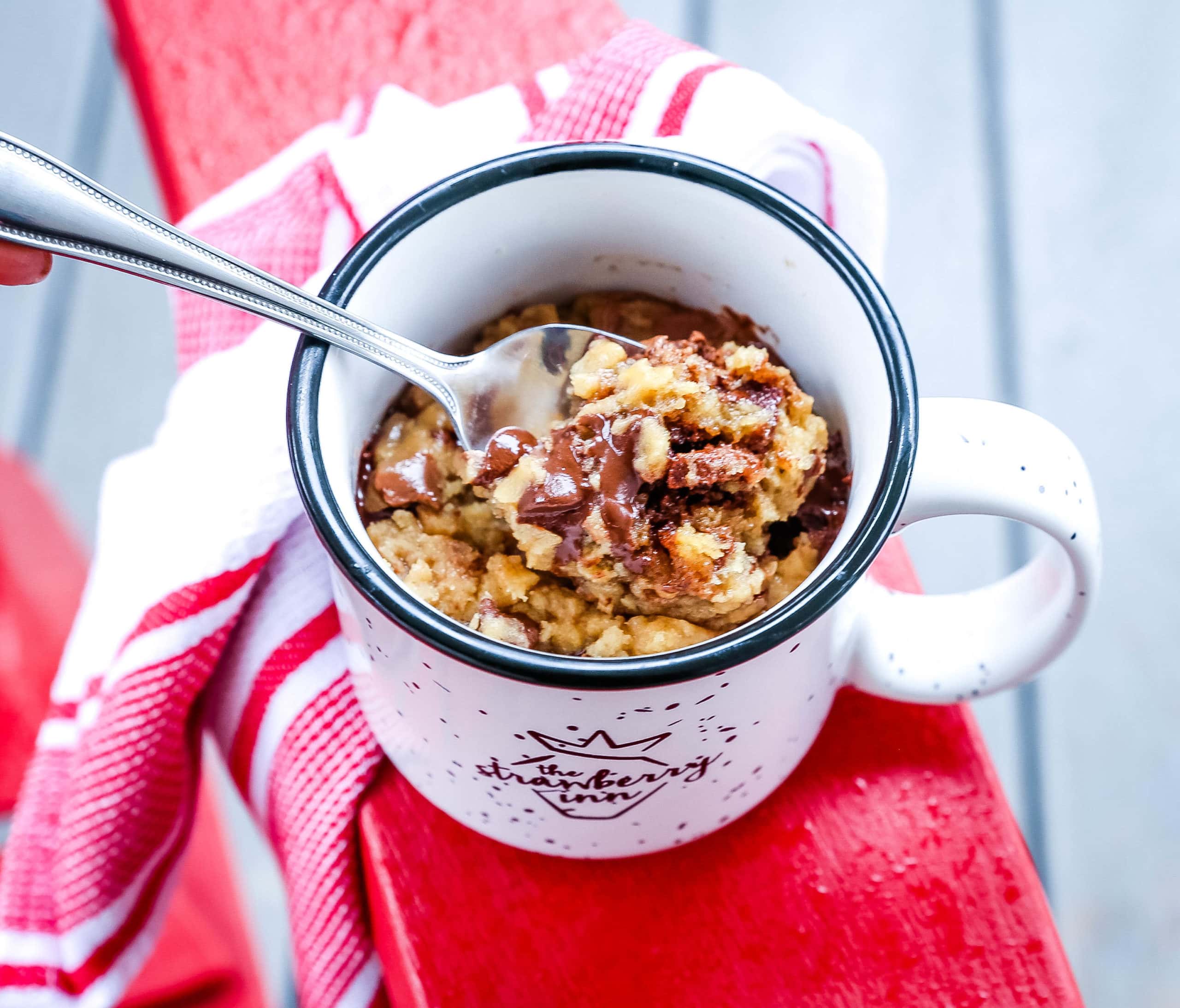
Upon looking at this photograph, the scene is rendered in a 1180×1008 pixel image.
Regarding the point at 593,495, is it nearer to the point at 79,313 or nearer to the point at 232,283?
the point at 232,283

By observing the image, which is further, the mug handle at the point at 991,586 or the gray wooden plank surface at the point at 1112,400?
the gray wooden plank surface at the point at 1112,400

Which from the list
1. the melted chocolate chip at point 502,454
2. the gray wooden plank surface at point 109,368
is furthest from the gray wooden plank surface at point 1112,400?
the gray wooden plank surface at point 109,368

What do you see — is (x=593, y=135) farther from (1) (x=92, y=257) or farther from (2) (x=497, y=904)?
(2) (x=497, y=904)

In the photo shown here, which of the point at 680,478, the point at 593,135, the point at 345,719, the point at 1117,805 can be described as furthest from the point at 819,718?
the point at 1117,805

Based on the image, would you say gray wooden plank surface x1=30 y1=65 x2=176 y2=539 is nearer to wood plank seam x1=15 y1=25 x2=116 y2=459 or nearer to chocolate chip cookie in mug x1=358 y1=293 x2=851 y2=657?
wood plank seam x1=15 y1=25 x2=116 y2=459

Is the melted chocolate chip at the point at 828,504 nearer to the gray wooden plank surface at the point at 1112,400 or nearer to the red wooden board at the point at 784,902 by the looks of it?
the red wooden board at the point at 784,902

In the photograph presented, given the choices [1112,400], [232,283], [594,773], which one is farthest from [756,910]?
[1112,400]

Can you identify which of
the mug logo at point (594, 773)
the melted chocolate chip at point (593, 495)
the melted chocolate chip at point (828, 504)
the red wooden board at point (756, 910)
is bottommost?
the red wooden board at point (756, 910)
